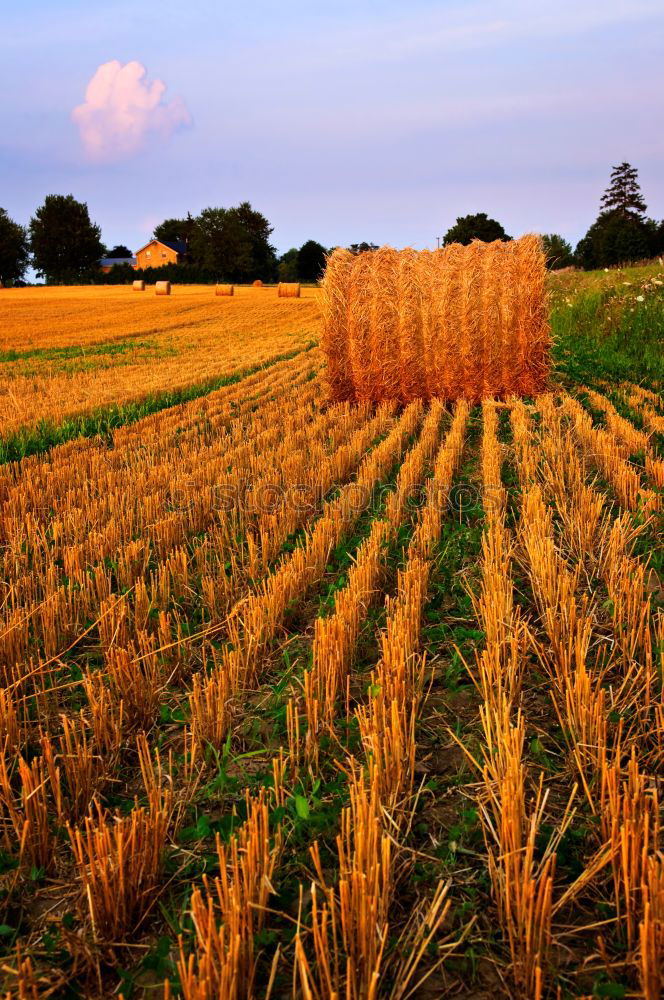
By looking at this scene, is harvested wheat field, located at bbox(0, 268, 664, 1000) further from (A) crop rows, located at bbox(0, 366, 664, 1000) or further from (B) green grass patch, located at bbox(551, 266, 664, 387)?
(B) green grass patch, located at bbox(551, 266, 664, 387)

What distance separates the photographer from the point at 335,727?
9.49ft

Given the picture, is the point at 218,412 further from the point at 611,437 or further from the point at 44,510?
the point at 611,437

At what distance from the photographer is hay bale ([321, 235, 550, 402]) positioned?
1027cm

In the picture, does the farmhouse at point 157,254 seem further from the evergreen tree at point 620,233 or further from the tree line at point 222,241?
the evergreen tree at point 620,233

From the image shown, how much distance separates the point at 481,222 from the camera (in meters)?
85.2

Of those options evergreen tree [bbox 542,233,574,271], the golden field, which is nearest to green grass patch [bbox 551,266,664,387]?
the golden field

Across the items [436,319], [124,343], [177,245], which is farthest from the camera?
[177,245]

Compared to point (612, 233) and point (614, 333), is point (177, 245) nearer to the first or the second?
point (612, 233)

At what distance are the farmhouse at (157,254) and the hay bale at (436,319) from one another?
90.1 metres

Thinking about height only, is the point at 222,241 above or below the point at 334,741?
above

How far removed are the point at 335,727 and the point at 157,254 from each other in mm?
101547

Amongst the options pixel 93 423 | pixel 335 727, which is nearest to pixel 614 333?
pixel 93 423

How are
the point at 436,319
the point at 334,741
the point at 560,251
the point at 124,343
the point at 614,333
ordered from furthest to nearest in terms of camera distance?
the point at 560,251 < the point at 124,343 < the point at 614,333 < the point at 436,319 < the point at 334,741

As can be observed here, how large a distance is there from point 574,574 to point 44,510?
396 centimetres
